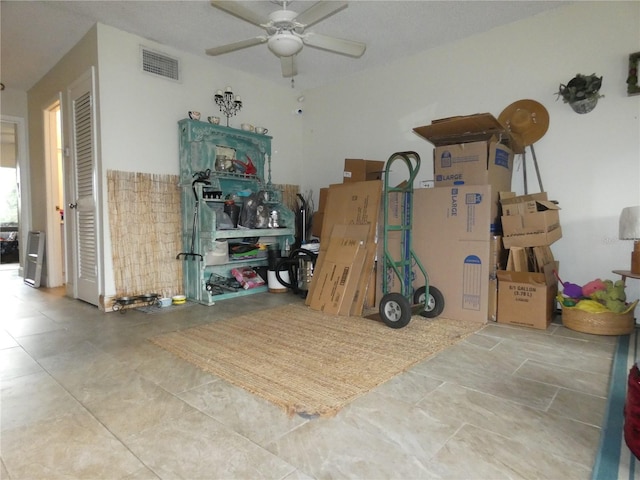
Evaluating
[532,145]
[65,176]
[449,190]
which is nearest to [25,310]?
[65,176]

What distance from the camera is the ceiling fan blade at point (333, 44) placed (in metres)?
2.90

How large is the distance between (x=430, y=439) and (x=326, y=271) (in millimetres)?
2254

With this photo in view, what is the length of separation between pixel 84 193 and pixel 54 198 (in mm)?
1558

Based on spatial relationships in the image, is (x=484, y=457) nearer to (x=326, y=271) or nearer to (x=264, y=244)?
(x=326, y=271)

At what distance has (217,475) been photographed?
50.3 inches

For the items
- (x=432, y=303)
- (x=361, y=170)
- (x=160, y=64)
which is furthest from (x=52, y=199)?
(x=432, y=303)

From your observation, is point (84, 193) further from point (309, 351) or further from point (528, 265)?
point (528, 265)

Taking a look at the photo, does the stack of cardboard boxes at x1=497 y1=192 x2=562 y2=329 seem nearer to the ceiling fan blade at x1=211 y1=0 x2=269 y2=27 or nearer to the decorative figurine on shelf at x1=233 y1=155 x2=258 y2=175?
the ceiling fan blade at x1=211 y1=0 x2=269 y2=27

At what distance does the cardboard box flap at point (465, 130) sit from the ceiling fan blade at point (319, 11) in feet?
3.96

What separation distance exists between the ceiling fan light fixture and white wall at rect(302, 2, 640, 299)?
1922 mm

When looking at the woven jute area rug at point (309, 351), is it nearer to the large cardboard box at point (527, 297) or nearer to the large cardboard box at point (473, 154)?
the large cardboard box at point (527, 297)

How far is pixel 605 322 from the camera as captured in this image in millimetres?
2770

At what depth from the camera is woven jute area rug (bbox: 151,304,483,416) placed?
1.91 m

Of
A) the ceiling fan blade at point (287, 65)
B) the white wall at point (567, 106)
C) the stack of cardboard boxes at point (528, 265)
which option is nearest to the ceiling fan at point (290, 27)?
the ceiling fan blade at point (287, 65)
